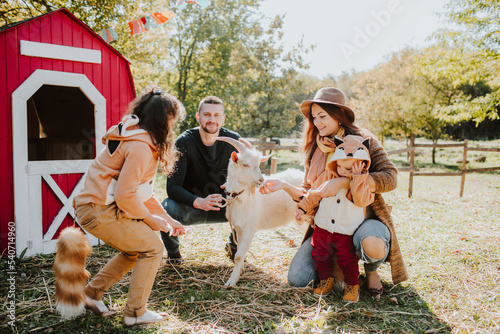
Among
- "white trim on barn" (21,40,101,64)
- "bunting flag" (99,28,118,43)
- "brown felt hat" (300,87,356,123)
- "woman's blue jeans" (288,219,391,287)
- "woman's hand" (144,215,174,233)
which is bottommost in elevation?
"woman's blue jeans" (288,219,391,287)

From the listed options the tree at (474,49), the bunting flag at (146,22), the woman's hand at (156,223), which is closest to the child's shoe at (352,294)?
the woman's hand at (156,223)

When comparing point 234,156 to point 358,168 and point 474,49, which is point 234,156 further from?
point 474,49

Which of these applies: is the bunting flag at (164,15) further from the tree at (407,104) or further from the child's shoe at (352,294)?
the tree at (407,104)

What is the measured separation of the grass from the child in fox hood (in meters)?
0.42

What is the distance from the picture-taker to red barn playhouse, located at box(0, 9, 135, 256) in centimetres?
451

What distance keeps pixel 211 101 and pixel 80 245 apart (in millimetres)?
2459

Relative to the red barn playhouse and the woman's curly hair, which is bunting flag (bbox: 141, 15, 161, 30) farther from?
the woman's curly hair

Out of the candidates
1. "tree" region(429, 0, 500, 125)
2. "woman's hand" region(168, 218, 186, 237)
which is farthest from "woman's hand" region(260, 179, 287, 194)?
"tree" region(429, 0, 500, 125)

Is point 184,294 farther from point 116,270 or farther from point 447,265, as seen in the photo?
point 447,265

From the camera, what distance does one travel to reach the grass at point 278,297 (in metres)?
3.05

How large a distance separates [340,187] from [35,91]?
437 cm

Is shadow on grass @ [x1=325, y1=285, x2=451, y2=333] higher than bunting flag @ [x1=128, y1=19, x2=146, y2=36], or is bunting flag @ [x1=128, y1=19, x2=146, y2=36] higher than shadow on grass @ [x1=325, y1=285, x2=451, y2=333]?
bunting flag @ [x1=128, y1=19, x2=146, y2=36]

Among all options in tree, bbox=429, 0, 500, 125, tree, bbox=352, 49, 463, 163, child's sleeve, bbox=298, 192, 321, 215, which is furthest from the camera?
tree, bbox=352, 49, 463, 163

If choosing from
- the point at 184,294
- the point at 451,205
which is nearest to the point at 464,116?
the point at 451,205
